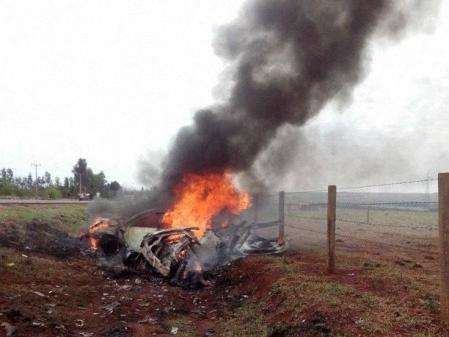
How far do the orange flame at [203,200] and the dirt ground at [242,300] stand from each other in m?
4.69

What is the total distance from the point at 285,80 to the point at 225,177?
5.58 metres

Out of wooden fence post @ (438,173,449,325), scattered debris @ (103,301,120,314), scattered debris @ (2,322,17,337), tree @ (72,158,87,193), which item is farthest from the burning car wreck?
tree @ (72,158,87,193)

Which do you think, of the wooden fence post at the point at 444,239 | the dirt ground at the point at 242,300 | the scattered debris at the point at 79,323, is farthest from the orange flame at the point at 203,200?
the wooden fence post at the point at 444,239

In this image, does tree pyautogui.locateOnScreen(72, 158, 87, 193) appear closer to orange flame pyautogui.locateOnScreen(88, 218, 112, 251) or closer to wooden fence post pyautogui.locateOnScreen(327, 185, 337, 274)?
orange flame pyautogui.locateOnScreen(88, 218, 112, 251)

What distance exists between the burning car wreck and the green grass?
6.21 m

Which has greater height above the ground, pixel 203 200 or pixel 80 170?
pixel 80 170

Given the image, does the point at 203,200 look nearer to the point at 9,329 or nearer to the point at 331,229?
the point at 331,229

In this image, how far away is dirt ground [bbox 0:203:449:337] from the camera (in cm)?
606

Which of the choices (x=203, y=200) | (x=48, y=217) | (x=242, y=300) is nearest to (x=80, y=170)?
(x=48, y=217)

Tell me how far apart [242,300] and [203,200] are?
9264 millimetres

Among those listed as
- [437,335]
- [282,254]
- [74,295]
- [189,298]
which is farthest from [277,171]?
[437,335]

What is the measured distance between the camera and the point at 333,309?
20.5ft

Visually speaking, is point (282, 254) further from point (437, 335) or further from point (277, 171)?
point (277, 171)

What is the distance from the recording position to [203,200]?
17.6 m
